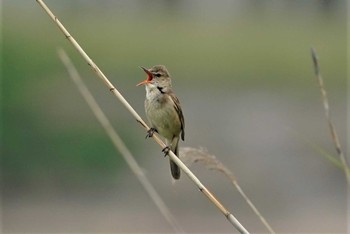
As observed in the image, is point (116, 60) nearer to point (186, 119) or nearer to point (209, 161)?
point (186, 119)

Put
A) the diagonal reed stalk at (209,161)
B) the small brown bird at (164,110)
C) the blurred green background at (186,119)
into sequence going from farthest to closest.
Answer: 1. the blurred green background at (186,119)
2. the small brown bird at (164,110)
3. the diagonal reed stalk at (209,161)

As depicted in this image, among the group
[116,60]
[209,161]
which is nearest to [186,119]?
[116,60]

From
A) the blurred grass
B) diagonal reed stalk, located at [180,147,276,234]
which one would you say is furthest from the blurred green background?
diagonal reed stalk, located at [180,147,276,234]

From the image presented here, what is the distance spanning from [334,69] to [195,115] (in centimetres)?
195

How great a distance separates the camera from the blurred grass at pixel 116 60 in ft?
39.0

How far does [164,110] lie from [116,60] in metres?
8.82

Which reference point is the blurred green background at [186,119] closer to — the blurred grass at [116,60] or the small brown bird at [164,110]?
the blurred grass at [116,60]

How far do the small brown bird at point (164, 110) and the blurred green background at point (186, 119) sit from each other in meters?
5.23

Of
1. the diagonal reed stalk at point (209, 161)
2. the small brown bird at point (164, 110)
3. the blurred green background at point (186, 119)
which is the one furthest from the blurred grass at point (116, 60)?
the diagonal reed stalk at point (209, 161)

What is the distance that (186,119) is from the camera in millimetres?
12625

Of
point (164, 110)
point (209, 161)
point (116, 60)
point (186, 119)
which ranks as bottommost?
point (209, 161)

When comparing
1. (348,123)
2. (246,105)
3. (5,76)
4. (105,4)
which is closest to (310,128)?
(348,123)

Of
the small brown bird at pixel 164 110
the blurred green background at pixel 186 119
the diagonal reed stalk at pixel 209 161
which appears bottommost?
the diagonal reed stalk at pixel 209 161

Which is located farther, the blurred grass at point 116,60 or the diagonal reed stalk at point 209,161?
the blurred grass at point 116,60
